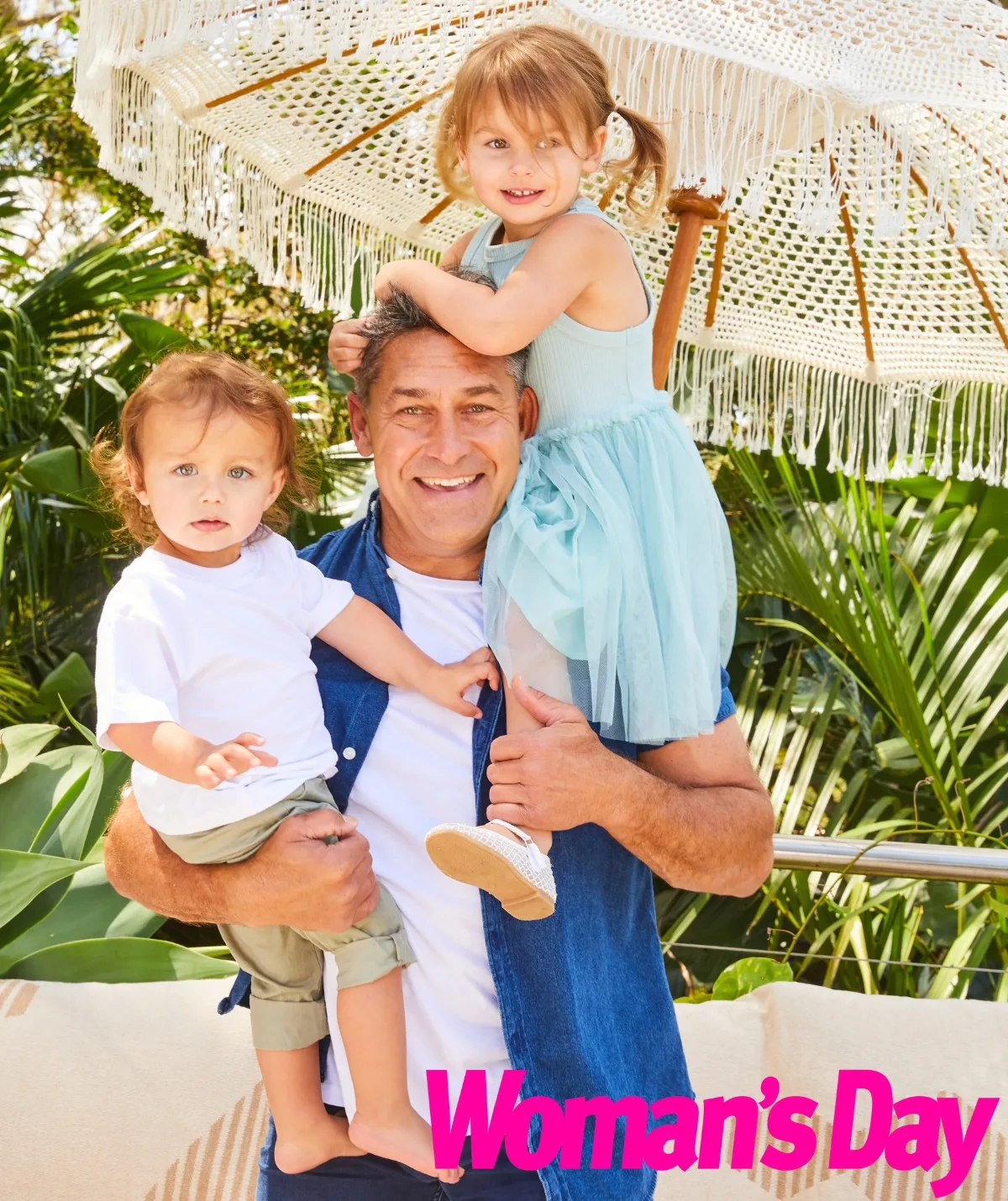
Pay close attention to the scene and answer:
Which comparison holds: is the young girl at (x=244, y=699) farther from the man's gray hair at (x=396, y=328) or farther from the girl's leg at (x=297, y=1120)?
the man's gray hair at (x=396, y=328)

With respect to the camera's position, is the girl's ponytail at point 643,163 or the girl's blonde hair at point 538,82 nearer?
the girl's blonde hair at point 538,82

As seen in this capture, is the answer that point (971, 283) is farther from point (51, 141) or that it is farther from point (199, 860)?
point (51, 141)

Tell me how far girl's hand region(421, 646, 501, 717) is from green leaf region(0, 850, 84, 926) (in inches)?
45.5

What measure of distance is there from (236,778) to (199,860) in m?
0.18

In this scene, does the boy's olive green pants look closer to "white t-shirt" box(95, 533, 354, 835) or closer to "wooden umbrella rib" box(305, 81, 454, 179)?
"white t-shirt" box(95, 533, 354, 835)

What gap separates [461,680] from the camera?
5.90 feet

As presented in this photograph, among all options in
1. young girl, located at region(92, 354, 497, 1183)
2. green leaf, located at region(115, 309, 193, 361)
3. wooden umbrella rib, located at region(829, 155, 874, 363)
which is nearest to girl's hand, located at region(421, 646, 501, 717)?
young girl, located at region(92, 354, 497, 1183)

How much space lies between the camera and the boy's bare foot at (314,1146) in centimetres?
169

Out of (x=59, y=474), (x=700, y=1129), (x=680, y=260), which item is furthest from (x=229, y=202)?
(x=700, y=1129)

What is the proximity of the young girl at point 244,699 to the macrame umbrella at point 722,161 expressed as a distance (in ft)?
1.80

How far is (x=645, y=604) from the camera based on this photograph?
6.00 ft

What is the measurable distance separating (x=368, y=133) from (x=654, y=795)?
1350 mm

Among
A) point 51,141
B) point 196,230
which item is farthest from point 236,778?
point 51,141

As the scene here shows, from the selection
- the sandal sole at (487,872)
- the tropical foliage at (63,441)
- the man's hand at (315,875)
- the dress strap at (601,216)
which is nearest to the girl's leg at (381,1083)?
Result: the man's hand at (315,875)
